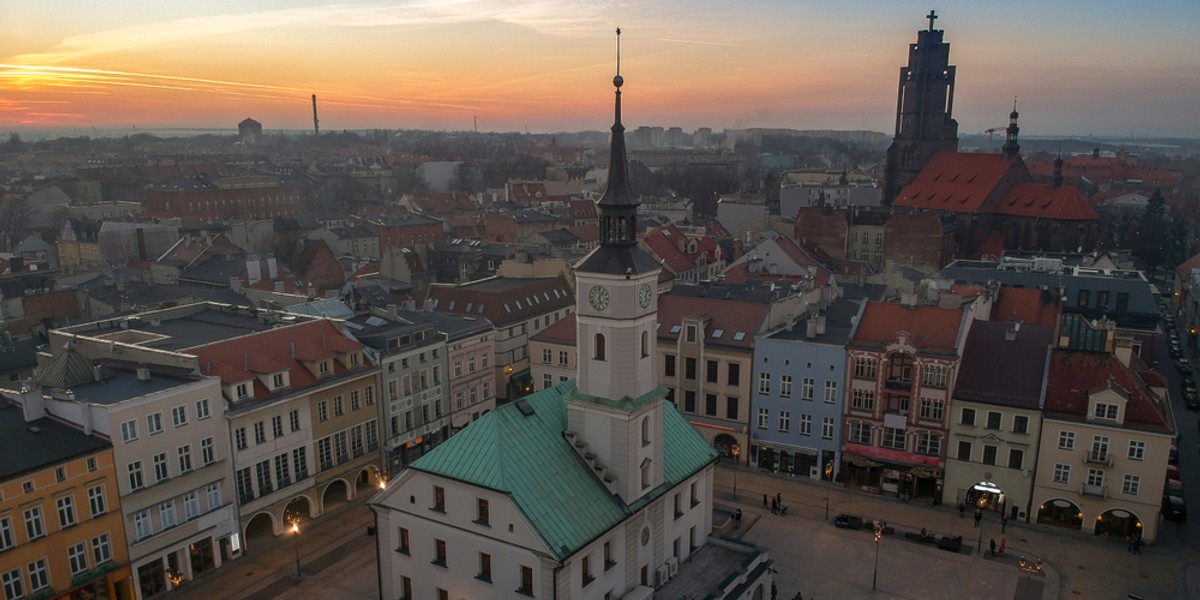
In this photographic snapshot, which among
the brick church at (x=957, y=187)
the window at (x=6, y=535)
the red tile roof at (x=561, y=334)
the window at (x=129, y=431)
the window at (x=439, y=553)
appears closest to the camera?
the window at (x=6, y=535)

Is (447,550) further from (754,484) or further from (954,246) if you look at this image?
(954,246)

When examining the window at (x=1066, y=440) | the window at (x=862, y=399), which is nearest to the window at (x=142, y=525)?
the window at (x=862, y=399)

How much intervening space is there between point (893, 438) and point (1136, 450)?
13.8 metres

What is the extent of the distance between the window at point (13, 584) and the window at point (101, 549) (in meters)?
3.14

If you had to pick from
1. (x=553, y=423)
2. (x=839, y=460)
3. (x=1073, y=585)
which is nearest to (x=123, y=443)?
(x=553, y=423)

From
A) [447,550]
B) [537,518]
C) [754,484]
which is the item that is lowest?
[754,484]

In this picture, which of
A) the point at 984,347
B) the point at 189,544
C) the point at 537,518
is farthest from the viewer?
the point at 984,347

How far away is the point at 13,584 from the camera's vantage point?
36375 mm

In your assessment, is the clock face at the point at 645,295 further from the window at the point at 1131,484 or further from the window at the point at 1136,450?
the window at the point at 1131,484

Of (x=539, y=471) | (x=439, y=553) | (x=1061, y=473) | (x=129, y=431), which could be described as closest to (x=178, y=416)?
(x=129, y=431)

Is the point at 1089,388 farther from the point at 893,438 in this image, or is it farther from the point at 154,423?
the point at 154,423

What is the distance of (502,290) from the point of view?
7806cm

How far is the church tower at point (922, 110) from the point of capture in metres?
130

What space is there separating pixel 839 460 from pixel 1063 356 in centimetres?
1607
